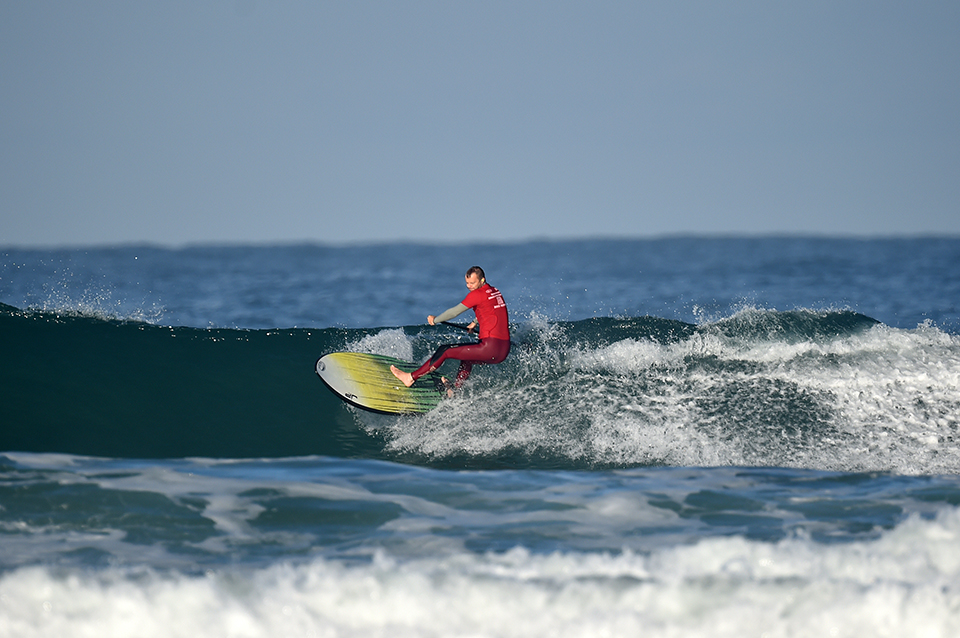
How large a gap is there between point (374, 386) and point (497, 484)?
10.6 ft

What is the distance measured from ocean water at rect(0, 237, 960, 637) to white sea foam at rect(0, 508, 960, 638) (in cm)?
2

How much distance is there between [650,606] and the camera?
4641mm

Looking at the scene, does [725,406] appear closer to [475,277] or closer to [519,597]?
[475,277]

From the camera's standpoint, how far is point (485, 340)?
9477 mm

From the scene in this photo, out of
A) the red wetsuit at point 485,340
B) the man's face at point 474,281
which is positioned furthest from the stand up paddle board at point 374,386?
the man's face at point 474,281

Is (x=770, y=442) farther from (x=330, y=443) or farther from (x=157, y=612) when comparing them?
(x=157, y=612)

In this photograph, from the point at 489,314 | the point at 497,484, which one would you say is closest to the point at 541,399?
the point at 489,314

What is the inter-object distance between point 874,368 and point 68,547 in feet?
29.8

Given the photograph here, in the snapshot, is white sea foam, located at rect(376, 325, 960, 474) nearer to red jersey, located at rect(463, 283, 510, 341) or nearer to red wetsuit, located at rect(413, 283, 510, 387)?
red wetsuit, located at rect(413, 283, 510, 387)

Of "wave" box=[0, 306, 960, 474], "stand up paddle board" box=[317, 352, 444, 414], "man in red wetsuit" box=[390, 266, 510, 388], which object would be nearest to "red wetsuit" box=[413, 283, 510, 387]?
"man in red wetsuit" box=[390, 266, 510, 388]

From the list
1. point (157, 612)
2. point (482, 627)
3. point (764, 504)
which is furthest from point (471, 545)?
point (764, 504)

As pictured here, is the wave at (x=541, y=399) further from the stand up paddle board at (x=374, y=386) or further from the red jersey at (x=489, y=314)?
the red jersey at (x=489, y=314)

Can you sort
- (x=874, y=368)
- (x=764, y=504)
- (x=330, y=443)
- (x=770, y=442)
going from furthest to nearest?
(x=874, y=368) < (x=330, y=443) < (x=770, y=442) < (x=764, y=504)

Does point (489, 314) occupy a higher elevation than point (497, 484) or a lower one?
higher
